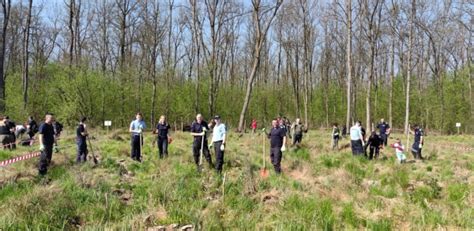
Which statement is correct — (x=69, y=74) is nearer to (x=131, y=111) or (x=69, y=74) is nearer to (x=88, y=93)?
(x=88, y=93)

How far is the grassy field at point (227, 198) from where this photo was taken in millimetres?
6529

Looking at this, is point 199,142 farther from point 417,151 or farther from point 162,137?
point 417,151

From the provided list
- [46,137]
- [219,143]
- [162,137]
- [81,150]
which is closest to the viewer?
[46,137]

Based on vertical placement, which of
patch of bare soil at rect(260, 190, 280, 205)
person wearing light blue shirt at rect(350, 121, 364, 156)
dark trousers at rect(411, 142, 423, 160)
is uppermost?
person wearing light blue shirt at rect(350, 121, 364, 156)

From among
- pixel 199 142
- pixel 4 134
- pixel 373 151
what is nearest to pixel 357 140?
pixel 373 151

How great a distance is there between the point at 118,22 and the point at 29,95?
9.47 m

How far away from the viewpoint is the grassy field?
6.53m

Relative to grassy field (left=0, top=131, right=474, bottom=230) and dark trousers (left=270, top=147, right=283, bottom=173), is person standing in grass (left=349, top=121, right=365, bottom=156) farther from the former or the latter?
dark trousers (left=270, top=147, right=283, bottom=173)

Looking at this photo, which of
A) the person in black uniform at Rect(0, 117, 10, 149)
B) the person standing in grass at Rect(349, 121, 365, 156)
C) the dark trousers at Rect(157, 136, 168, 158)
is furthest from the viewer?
the person standing in grass at Rect(349, 121, 365, 156)

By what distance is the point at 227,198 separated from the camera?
7969mm

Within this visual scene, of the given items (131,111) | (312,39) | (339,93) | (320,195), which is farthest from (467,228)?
(339,93)

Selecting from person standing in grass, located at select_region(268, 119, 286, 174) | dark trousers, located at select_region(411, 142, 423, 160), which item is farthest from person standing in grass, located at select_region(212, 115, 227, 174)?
dark trousers, located at select_region(411, 142, 423, 160)

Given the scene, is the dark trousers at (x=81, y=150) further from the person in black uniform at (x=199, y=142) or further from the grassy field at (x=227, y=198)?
the person in black uniform at (x=199, y=142)

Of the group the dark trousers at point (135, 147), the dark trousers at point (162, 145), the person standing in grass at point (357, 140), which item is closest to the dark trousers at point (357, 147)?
the person standing in grass at point (357, 140)
